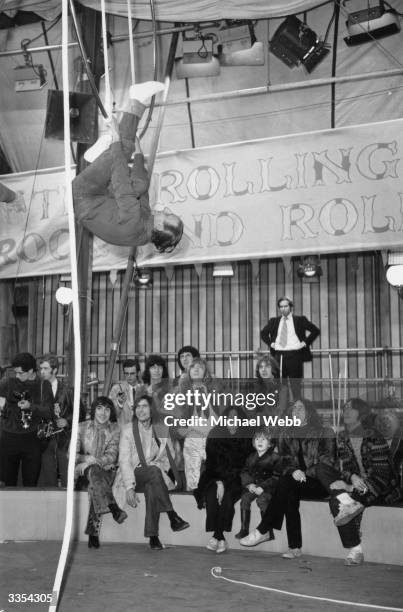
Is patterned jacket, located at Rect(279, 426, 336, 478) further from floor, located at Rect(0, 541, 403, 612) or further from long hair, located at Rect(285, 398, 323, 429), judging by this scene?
floor, located at Rect(0, 541, 403, 612)

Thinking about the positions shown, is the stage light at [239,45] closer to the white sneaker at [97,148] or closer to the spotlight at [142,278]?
the spotlight at [142,278]

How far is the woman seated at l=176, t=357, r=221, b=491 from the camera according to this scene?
512 centimetres

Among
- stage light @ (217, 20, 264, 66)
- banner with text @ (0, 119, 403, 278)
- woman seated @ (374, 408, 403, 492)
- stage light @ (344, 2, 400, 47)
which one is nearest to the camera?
woman seated @ (374, 408, 403, 492)

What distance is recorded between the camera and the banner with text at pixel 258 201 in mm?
6402

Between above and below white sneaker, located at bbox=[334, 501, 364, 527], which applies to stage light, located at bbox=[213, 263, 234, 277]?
above

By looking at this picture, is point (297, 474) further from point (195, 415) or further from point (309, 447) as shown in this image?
point (195, 415)

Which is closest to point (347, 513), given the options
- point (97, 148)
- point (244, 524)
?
point (244, 524)

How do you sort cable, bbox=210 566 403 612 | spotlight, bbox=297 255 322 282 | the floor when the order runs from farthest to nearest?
spotlight, bbox=297 255 322 282
the floor
cable, bbox=210 566 403 612

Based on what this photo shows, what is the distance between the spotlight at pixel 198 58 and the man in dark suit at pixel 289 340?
7.16 feet

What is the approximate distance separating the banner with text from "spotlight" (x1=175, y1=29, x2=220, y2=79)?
649mm

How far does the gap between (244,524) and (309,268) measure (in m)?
3.95

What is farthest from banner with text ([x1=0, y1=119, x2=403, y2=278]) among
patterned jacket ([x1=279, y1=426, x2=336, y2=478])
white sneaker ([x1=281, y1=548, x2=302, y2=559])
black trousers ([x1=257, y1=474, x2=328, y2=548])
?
white sneaker ([x1=281, y1=548, x2=302, y2=559])

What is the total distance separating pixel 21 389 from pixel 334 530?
2.30 metres

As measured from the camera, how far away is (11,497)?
543 cm
